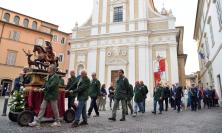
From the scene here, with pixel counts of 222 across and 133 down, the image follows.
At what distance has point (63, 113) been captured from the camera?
23.5ft

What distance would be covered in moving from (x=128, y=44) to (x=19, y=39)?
1787 cm

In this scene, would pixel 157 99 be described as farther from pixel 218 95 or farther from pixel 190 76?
pixel 190 76

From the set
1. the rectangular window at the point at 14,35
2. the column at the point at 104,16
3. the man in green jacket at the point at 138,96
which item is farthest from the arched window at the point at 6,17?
the man in green jacket at the point at 138,96

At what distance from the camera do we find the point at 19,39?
3117cm

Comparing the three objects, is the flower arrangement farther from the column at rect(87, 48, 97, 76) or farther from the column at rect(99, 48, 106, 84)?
the column at rect(87, 48, 97, 76)

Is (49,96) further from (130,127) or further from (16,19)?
(16,19)

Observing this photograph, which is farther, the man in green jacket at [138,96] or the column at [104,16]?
the column at [104,16]

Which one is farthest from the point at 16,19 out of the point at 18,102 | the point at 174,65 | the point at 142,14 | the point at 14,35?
the point at 18,102

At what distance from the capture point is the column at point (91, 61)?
24797mm

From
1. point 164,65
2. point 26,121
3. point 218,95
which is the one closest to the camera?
point 26,121

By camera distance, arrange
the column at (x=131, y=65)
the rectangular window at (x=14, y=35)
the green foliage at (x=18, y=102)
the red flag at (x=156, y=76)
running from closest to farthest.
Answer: the green foliage at (x=18, y=102) → the red flag at (x=156, y=76) → the column at (x=131, y=65) → the rectangular window at (x=14, y=35)

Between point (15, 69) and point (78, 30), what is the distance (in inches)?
444

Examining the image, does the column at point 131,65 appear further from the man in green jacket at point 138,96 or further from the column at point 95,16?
the man in green jacket at point 138,96

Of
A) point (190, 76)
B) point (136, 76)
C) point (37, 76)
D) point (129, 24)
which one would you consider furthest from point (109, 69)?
point (190, 76)
